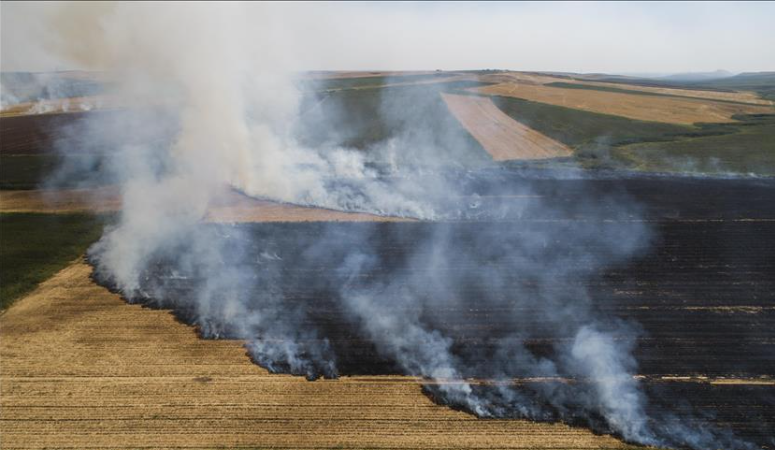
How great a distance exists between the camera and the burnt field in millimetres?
17484

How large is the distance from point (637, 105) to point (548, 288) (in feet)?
272

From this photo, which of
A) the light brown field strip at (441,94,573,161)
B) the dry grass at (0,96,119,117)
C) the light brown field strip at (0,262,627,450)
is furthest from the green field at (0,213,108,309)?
the dry grass at (0,96,119,117)

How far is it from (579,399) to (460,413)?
488cm

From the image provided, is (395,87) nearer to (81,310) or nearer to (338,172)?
(338,172)

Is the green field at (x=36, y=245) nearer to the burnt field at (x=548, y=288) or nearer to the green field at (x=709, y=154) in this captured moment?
the burnt field at (x=548, y=288)

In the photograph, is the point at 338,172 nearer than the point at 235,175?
No

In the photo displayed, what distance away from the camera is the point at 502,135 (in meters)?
62.1

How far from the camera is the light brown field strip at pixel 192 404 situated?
49.2 feet

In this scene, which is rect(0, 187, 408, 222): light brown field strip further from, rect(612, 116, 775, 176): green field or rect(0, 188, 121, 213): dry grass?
rect(612, 116, 775, 176): green field

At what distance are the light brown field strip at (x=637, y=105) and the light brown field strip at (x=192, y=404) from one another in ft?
249

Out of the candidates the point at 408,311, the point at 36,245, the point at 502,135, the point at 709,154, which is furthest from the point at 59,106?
the point at 709,154

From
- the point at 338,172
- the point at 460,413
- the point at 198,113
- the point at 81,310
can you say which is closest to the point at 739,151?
the point at 338,172

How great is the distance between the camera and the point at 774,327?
802 inches

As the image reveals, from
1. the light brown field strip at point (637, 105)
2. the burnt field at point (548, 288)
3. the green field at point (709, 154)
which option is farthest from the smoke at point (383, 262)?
the light brown field strip at point (637, 105)
